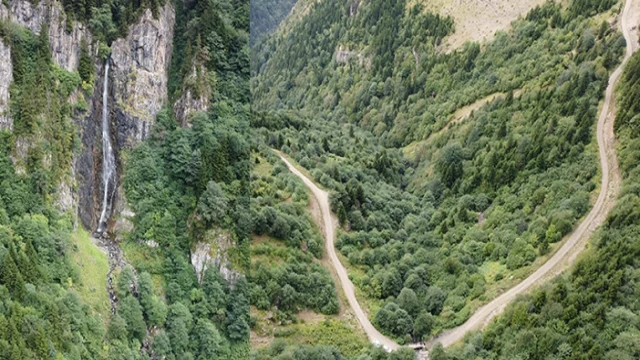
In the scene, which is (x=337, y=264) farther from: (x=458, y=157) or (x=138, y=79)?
(x=138, y=79)

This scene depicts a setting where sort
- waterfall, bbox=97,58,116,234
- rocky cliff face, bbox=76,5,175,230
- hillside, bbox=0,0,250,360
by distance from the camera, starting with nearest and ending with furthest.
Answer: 1. hillside, bbox=0,0,250,360
2. waterfall, bbox=97,58,116,234
3. rocky cliff face, bbox=76,5,175,230

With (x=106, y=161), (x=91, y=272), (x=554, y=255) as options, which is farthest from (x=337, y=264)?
(x=106, y=161)

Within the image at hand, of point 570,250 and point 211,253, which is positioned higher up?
point 211,253

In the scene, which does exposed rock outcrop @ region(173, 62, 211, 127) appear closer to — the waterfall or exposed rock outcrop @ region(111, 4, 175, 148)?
exposed rock outcrop @ region(111, 4, 175, 148)

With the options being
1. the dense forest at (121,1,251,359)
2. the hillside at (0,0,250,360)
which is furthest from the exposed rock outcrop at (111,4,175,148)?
the dense forest at (121,1,251,359)

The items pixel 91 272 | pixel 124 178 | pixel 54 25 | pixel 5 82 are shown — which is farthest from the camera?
pixel 124 178

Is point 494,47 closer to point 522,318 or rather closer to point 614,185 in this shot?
point 614,185
